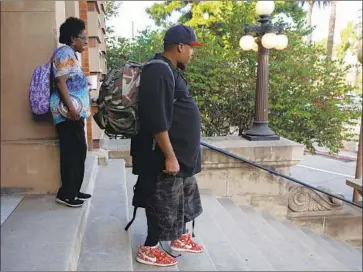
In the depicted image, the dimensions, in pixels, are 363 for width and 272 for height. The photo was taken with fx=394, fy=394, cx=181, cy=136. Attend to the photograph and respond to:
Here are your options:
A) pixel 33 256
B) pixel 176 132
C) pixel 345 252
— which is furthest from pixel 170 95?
pixel 345 252

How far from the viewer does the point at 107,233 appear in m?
3.14

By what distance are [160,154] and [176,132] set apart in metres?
0.19

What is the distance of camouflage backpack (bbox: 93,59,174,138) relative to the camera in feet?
8.58

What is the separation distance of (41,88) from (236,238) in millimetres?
2630

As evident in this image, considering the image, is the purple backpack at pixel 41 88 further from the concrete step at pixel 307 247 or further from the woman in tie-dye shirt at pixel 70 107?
the concrete step at pixel 307 247

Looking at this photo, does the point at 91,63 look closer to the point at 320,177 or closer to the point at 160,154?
the point at 160,154

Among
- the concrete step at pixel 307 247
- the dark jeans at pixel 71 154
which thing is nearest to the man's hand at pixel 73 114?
the dark jeans at pixel 71 154

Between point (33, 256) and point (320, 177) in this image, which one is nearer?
point (33, 256)

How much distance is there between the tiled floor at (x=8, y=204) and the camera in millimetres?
2929

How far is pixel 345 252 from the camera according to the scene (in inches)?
230

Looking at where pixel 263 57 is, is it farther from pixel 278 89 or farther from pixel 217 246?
pixel 217 246

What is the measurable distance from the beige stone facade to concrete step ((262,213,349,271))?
3.04m

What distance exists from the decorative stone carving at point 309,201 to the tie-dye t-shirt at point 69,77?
13.0 feet

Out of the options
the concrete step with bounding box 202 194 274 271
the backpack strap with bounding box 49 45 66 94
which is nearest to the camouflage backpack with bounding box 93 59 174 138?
the backpack strap with bounding box 49 45 66 94
